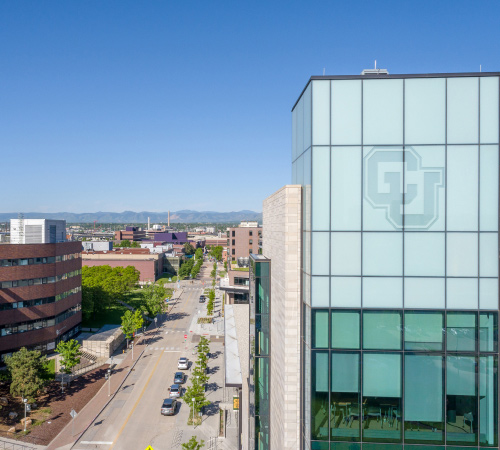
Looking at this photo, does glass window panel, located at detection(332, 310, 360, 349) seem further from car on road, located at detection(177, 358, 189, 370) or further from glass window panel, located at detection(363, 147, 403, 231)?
car on road, located at detection(177, 358, 189, 370)

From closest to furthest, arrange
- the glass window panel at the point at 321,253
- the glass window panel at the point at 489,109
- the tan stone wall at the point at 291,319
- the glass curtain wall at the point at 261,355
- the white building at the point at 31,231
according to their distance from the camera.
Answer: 1. the glass window panel at the point at 489,109
2. the glass window panel at the point at 321,253
3. the tan stone wall at the point at 291,319
4. the glass curtain wall at the point at 261,355
5. the white building at the point at 31,231

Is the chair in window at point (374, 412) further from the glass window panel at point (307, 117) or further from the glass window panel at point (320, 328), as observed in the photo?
the glass window panel at point (307, 117)

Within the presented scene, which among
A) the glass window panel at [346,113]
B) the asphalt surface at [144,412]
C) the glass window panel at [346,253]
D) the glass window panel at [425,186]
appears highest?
the glass window panel at [346,113]

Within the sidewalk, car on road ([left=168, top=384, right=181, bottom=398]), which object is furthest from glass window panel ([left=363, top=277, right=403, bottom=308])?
car on road ([left=168, top=384, right=181, bottom=398])

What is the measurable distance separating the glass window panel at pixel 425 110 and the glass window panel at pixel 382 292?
15.3 ft

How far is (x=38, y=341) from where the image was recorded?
5041 centimetres

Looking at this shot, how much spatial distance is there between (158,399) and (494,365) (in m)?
34.7

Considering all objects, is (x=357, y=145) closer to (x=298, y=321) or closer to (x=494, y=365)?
(x=298, y=321)

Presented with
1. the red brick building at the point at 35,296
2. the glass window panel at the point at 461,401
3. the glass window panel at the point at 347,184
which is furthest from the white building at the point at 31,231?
the glass window panel at the point at 461,401

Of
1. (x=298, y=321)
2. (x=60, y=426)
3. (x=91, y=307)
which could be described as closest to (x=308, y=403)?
(x=298, y=321)

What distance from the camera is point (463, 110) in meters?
12.5

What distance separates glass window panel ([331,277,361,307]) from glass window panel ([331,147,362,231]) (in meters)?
1.75

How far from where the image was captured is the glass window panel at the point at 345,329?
12.8m

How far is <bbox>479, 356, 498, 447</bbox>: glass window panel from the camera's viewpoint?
1226cm
